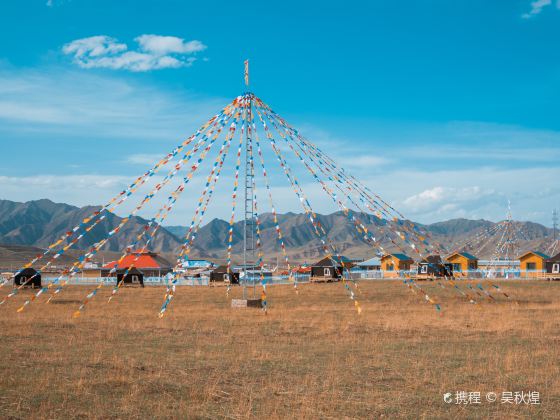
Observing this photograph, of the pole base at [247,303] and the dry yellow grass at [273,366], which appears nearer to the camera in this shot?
the dry yellow grass at [273,366]

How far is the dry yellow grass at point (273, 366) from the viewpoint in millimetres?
11609

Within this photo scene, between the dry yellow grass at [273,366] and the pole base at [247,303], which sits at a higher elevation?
the dry yellow grass at [273,366]

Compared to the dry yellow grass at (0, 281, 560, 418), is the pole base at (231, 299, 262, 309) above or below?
below

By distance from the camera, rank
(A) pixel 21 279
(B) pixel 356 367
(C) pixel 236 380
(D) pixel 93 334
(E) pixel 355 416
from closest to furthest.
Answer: (E) pixel 355 416, (C) pixel 236 380, (B) pixel 356 367, (D) pixel 93 334, (A) pixel 21 279

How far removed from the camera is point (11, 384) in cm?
1313

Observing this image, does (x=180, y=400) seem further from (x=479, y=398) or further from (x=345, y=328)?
(x=345, y=328)

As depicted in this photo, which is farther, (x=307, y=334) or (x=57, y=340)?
(x=307, y=334)

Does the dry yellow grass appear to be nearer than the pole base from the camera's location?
Yes

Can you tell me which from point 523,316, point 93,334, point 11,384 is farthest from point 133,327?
point 523,316

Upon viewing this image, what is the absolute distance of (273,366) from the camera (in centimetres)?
1594

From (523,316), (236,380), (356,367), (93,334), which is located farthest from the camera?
(523,316)

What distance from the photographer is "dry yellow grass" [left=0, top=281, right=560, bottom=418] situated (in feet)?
38.1

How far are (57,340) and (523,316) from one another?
20.8 metres

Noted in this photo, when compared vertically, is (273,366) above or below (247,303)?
above
